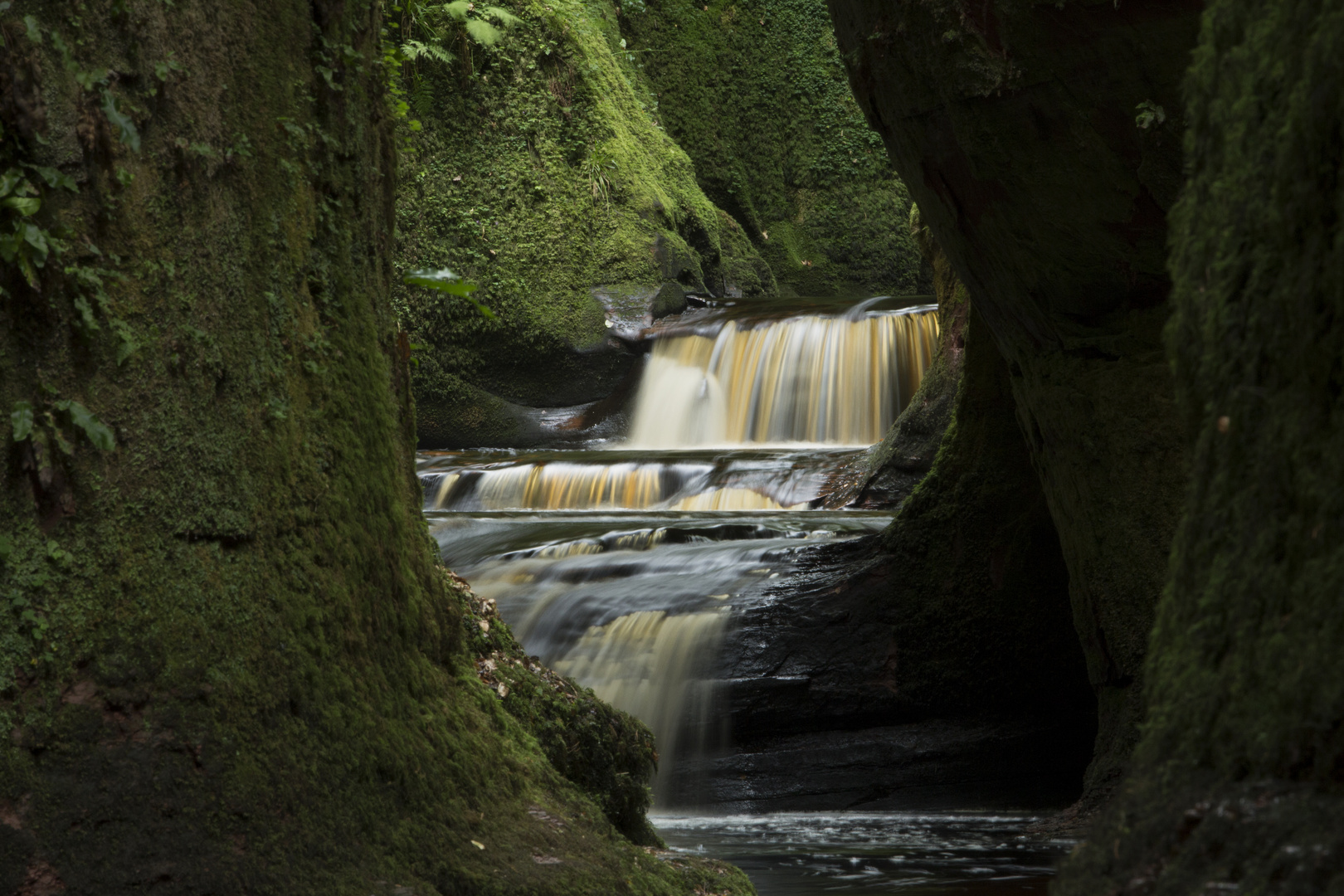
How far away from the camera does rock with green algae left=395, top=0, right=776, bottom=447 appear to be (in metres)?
14.7

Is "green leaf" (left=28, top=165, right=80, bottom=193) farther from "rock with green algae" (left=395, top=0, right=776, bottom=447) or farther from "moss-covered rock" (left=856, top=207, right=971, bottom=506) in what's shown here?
"rock with green algae" (left=395, top=0, right=776, bottom=447)

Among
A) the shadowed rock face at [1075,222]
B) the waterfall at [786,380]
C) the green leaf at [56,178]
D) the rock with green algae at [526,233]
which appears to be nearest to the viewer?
the green leaf at [56,178]

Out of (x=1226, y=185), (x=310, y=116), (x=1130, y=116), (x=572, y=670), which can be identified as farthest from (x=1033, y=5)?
(x=572, y=670)

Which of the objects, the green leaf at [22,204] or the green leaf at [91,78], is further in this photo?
the green leaf at [91,78]

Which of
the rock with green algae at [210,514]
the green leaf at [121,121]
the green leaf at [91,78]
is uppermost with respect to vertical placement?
the green leaf at [91,78]

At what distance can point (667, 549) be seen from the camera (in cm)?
795

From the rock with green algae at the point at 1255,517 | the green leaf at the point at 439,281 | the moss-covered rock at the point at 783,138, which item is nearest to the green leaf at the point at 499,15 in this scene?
the moss-covered rock at the point at 783,138

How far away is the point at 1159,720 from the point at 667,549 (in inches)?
264

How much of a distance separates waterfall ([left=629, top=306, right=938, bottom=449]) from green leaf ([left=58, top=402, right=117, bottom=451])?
11.0 meters

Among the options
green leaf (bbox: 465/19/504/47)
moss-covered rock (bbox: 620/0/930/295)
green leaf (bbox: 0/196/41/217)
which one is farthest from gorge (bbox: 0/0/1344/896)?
moss-covered rock (bbox: 620/0/930/295)

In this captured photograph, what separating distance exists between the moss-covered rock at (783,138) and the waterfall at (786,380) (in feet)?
24.6

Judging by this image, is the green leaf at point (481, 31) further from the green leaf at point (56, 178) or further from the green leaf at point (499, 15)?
the green leaf at point (56, 178)

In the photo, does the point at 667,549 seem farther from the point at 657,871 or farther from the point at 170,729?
the point at 170,729

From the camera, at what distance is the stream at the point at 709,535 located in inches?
209
